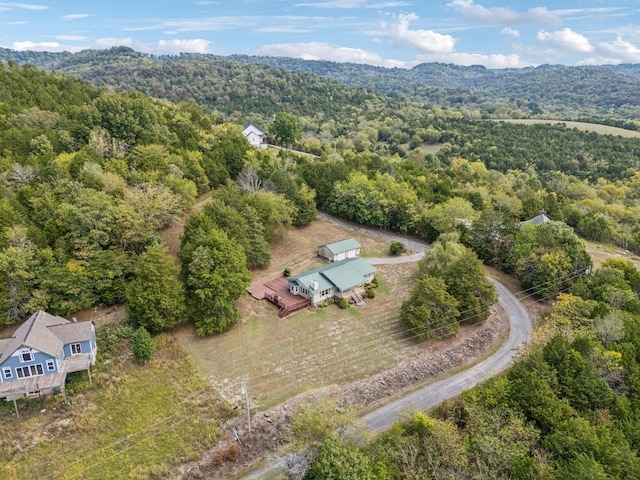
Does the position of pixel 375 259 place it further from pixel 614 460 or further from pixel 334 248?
pixel 614 460

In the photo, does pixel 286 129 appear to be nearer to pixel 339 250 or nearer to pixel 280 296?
pixel 339 250

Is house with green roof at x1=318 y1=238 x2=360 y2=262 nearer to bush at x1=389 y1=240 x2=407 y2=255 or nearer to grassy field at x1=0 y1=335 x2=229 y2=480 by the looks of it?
bush at x1=389 y1=240 x2=407 y2=255

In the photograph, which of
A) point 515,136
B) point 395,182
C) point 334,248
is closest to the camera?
point 334,248

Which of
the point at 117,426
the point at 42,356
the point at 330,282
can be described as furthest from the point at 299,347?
the point at 42,356

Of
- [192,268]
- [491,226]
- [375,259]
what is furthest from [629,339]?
[192,268]

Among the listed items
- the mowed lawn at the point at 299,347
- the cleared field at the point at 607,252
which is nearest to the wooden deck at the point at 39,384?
the mowed lawn at the point at 299,347
